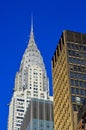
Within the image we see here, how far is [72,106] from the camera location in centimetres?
14962

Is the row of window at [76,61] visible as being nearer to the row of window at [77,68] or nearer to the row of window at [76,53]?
the row of window at [76,53]

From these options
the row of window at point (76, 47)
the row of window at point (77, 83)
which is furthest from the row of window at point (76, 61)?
the row of window at point (77, 83)

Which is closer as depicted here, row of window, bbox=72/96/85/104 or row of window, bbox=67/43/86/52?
row of window, bbox=72/96/85/104

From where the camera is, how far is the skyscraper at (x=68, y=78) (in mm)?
151400

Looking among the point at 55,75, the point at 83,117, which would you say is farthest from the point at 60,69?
the point at 83,117

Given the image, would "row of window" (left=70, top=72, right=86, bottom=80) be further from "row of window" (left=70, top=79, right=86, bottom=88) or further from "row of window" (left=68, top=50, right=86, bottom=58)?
"row of window" (left=68, top=50, right=86, bottom=58)

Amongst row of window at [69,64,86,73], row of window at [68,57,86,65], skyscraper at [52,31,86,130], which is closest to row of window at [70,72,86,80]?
skyscraper at [52,31,86,130]

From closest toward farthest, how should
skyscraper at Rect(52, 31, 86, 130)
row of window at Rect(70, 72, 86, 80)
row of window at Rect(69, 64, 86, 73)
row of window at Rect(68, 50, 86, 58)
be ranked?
1. skyscraper at Rect(52, 31, 86, 130)
2. row of window at Rect(70, 72, 86, 80)
3. row of window at Rect(69, 64, 86, 73)
4. row of window at Rect(68, 50, 86, 58)

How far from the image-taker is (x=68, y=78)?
15850cm

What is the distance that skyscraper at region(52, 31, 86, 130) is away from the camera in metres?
151

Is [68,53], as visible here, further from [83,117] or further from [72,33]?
[83,117]

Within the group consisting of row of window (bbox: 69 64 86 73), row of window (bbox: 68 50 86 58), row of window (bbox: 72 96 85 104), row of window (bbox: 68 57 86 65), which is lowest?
row of window (bbox: 72 96 85 104)

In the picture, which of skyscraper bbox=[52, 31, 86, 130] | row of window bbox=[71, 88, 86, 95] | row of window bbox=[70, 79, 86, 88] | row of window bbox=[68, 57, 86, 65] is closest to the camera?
skyscraper bbox=[52, 31, 86, 130]

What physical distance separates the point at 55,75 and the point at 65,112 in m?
25.9
